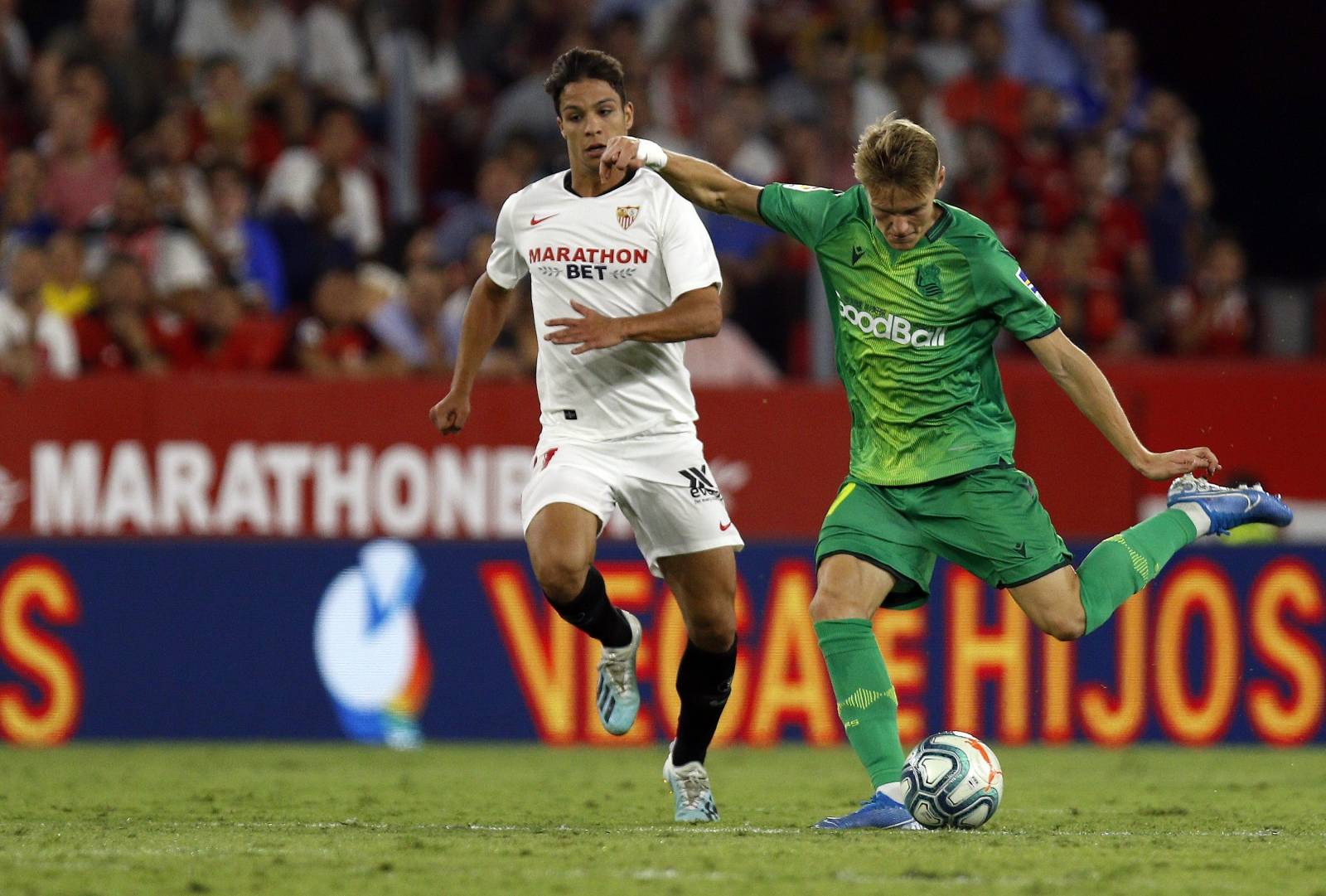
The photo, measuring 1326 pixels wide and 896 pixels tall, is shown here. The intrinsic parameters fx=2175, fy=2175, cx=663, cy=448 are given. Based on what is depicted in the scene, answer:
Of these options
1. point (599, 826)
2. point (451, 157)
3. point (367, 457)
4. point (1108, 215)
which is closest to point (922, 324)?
point (599, 826)

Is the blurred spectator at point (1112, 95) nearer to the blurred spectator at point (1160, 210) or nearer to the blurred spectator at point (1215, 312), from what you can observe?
the blurred spectator at point (1160, 210)

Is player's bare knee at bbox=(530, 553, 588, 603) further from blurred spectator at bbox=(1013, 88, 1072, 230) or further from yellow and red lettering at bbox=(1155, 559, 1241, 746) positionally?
blurred spectator at bbox=(1013, 88, 1072, 230)

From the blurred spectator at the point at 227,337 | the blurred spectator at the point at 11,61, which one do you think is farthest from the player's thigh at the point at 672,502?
the blurred spectator at the point at 11,61

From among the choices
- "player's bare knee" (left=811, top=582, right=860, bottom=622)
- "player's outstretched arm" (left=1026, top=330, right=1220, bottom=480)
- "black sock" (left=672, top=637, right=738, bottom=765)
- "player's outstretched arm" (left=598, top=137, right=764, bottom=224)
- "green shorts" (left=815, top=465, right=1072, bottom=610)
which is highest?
"player's outstretched arm" (left=598, top=137, right=764, bottom=224)

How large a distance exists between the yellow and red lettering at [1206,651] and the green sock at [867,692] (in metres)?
4.50

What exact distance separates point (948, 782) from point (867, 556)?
0.72m

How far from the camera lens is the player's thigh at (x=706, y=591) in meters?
6.99

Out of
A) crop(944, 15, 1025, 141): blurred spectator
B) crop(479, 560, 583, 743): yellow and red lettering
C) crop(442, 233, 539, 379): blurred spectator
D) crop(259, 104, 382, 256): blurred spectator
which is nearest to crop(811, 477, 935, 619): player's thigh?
crop(479, 560, 583, 743): yellow and red lettering

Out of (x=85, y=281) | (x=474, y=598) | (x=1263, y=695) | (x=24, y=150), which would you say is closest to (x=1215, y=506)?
(x=1263, y=695)

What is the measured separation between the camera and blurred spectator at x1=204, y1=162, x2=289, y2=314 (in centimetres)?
1219

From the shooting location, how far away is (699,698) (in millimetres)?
7133

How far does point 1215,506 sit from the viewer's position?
7215mm

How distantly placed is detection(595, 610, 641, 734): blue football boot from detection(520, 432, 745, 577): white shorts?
18.1 inches

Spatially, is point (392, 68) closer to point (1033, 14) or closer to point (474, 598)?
point (474, 598)
